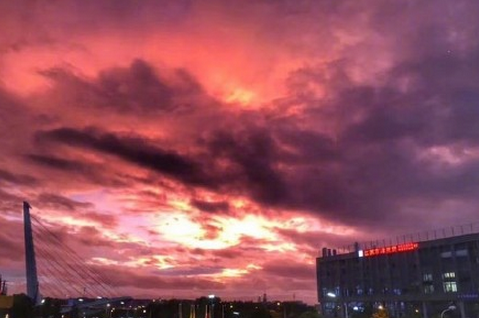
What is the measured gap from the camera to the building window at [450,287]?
182625mm

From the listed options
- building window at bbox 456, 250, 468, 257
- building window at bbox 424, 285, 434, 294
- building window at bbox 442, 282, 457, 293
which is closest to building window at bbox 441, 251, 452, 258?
building window at bbox 456, 250, 468, 257

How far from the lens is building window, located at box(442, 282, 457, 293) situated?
18262 centimetres

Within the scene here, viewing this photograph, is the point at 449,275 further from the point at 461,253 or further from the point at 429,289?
the point at 429,289

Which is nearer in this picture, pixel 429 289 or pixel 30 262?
pixel 30 262

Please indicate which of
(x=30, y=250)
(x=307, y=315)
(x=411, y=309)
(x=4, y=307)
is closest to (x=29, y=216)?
(x=30, y=250)

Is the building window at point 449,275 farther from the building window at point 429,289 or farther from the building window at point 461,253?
the building window at point 429,289

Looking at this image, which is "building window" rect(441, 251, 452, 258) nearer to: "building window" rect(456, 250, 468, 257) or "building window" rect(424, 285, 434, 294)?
"building window" rect(456, 250, 468, 257)

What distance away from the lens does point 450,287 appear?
7269 inches

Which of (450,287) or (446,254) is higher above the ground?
(446,254)

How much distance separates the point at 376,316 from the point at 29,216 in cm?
11071

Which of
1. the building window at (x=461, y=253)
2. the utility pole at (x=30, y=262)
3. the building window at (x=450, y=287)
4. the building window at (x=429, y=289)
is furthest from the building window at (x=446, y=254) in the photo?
the utility pole at (x=30, y=262)

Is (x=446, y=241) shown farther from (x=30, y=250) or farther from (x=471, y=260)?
(x=30, y=250)

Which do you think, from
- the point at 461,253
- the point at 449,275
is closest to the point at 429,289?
the point at 449,275

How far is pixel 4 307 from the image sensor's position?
508 feet
